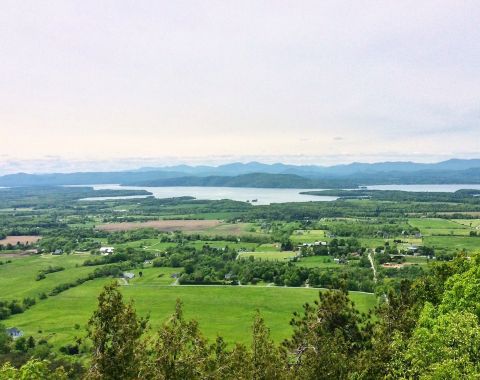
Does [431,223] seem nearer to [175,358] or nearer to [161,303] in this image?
[161,303]

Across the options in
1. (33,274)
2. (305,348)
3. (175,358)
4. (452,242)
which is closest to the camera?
(175,358)

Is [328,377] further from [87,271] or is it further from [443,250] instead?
[443,250]

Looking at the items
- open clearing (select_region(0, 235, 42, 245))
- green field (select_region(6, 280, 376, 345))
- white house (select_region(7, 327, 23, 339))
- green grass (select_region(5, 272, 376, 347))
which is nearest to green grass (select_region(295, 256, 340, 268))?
green grass (select_region(5, 272, 376, 347))

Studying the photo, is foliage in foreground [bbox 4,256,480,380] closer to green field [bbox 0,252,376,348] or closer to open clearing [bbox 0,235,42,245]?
green field [bbox 0,252,376,348]

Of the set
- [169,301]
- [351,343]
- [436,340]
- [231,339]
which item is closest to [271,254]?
[169,301]

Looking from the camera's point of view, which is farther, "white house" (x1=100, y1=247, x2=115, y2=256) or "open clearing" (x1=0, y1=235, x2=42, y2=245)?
"open clearing" (x1=0, y1=235, x2=42, y2=245)

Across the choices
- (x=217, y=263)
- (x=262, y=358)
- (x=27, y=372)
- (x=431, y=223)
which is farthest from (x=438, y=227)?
(x=27, y=372)

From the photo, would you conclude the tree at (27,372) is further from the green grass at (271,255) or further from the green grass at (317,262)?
the green grass at (271,255)
